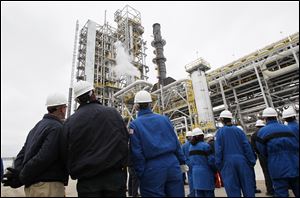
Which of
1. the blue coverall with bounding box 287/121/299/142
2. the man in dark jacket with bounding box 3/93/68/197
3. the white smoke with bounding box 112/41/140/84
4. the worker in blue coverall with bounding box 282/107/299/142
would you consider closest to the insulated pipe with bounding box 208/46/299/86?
the white smoke with bounding box 112/41/140/84

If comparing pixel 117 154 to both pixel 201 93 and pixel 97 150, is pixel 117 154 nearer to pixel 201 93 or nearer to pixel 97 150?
pixel 97 150

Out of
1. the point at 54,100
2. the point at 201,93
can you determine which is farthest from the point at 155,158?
the point at 201,93

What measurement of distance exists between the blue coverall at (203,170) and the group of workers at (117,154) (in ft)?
1.95

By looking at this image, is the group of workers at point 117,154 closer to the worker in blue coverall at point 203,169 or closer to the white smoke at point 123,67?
the worker in blue coverall at point 203,169

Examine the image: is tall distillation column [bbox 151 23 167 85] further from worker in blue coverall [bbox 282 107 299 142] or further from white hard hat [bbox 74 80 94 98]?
white hard hat [bbox 74 80 94 98]

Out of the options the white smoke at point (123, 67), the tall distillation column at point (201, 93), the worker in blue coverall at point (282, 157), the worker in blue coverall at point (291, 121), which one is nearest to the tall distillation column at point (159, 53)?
the white smoke at point (123, 67)

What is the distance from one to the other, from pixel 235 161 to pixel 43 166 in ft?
8.43


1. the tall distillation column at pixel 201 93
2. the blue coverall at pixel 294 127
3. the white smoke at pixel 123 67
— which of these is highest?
the white smoke at pixel 123 67

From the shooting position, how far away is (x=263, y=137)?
333cm

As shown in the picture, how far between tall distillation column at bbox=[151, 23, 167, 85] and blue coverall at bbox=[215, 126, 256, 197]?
610 inches

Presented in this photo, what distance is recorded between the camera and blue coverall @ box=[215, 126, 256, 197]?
3121 millimetres

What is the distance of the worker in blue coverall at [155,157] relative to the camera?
229cm

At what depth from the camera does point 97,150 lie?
1877 mm

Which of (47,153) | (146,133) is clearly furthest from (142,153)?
(47,153)
